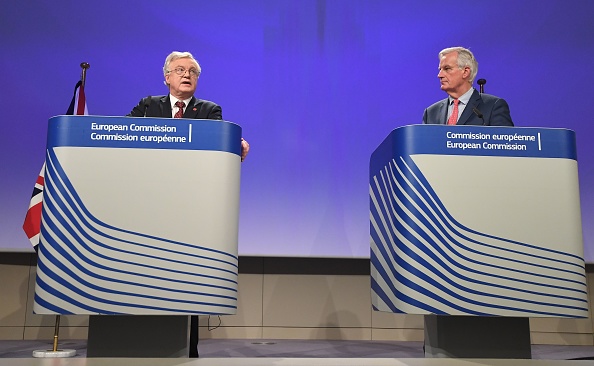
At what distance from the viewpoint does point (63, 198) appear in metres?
1.60

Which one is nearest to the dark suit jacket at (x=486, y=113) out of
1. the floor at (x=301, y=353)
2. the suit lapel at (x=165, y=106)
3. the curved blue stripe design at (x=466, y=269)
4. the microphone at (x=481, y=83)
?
the curved blue stripe design at (x=466, y=269)

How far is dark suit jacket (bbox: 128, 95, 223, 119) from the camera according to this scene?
95.0 inches

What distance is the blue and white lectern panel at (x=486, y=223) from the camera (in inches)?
66.1

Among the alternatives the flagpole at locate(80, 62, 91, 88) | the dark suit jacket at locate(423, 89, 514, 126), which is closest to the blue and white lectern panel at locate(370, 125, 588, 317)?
the dark suit jacket at locate(423, 89, 514, 126)

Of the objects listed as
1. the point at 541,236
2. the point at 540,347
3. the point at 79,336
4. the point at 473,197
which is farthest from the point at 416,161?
the point at 79,336

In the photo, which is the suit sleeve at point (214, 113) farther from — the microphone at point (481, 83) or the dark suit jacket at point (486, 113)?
the microphone at point (481, 83)

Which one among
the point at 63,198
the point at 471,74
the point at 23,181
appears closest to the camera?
the point at 63,198

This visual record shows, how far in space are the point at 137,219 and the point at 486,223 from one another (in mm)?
1059

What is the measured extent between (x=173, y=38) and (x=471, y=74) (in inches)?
102

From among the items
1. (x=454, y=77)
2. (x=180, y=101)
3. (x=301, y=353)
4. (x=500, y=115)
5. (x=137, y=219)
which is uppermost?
(x=454, y=77)

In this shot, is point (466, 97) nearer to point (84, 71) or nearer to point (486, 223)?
point (486, 223)

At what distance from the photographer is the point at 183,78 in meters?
2.49

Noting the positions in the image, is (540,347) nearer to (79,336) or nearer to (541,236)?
(541,236)

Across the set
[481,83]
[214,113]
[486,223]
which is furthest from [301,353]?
[481,83]
